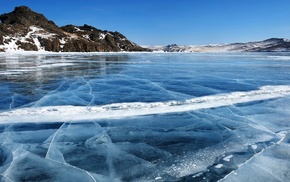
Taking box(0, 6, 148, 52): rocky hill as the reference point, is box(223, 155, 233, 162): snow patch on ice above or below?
below

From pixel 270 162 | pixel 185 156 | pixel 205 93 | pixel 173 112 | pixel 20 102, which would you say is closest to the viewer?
pixel 270 162

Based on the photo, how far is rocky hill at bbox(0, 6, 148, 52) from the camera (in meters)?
65.6

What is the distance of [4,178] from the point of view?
2.91 m

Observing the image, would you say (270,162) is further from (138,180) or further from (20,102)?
(20,102)

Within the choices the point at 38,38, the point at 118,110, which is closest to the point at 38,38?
the point at 38,38

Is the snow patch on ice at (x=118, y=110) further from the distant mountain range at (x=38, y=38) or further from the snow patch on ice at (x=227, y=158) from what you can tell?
the distant mountain range at (x=38, y=38)

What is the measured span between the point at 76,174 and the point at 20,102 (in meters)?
4.46

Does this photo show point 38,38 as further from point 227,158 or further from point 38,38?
point 227,158

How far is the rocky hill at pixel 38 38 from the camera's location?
6556 cm

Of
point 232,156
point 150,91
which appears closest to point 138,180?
point 232,156

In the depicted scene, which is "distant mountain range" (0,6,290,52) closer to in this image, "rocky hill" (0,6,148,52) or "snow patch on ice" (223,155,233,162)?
"rocky hill" (0,6,148,52)

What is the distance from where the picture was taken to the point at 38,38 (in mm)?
73625

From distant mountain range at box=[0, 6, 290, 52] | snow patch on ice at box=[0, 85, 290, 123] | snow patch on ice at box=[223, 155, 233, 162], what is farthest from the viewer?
distant mountain range at box=[0, 6, 290, 52]

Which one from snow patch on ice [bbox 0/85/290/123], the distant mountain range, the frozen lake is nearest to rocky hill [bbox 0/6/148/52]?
the distant mountain range
